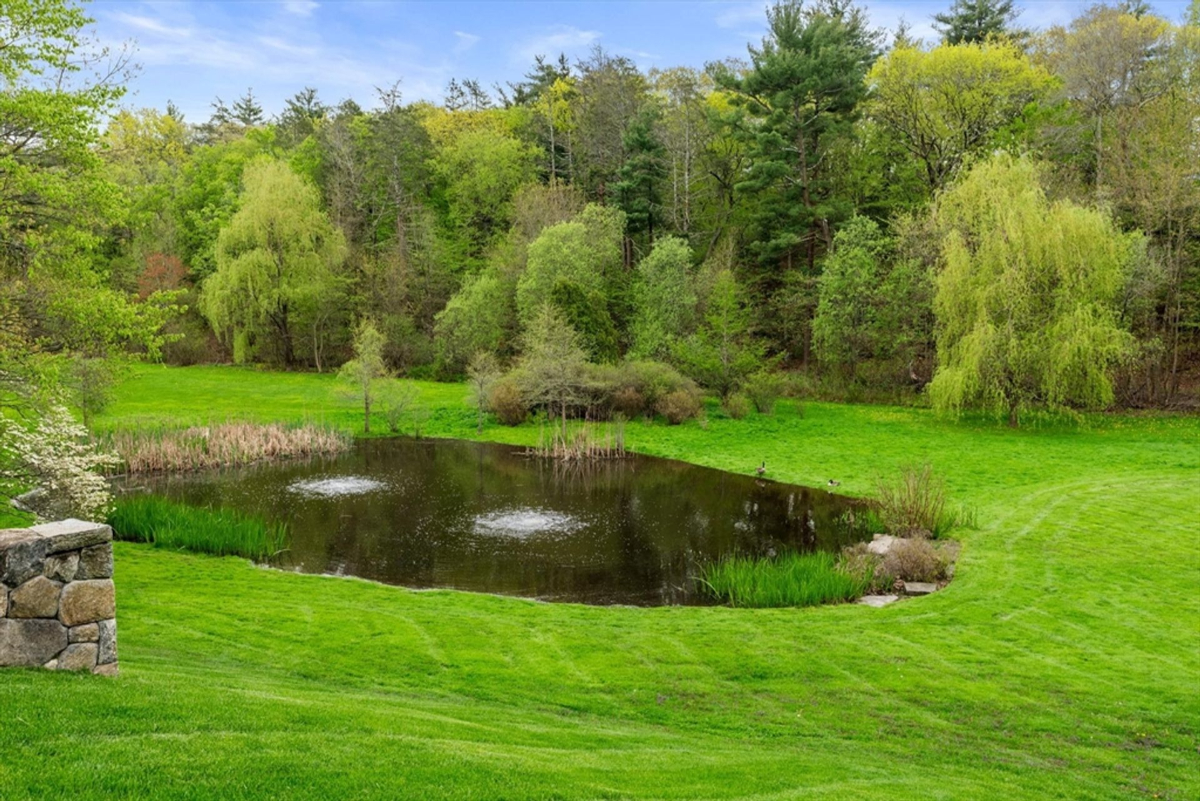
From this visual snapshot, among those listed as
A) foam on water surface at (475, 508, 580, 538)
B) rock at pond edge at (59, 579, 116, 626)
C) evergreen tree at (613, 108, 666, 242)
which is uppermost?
evergreen tree at (613, 108, 666, 242)

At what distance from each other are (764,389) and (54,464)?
1067 inches

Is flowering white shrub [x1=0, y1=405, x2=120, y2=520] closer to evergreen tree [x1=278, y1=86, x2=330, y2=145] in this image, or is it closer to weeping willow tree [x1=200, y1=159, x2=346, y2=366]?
weeping willow tree [x1=200, y1=159, x2=346, y2=366]

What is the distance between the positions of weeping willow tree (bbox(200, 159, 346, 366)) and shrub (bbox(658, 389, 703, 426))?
75.7 ft

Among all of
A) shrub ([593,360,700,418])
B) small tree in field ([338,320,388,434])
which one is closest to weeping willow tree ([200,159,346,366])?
small tree in field ([338,320,388,434])

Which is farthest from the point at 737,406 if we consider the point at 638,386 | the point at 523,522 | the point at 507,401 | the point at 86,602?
the point at 86,602

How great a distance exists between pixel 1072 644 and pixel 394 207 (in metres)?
52.8

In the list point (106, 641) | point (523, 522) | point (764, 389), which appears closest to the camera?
point (106, 641)

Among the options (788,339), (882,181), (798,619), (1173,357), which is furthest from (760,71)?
(798,619)

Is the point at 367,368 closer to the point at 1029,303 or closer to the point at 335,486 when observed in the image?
the point at 335,486

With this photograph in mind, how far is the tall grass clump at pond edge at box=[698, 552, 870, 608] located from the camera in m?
14.3

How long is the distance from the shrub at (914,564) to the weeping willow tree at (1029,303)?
1546cm

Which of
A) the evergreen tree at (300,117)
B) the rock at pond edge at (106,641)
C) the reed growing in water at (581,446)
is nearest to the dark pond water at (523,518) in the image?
the reed growing in water at (581,446)

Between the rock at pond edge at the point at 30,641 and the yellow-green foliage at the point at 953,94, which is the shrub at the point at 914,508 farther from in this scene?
the yellow-green foliage at the point at 953,94

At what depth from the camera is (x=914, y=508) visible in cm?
1834
